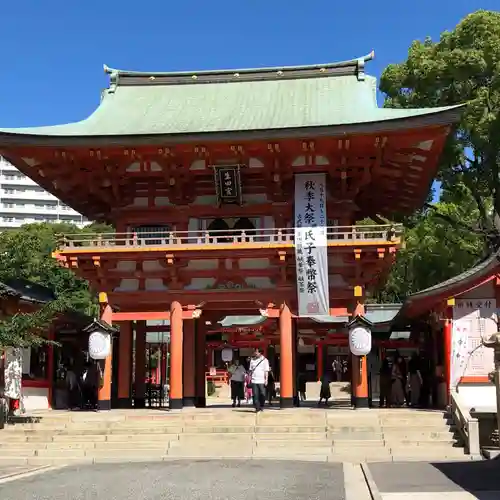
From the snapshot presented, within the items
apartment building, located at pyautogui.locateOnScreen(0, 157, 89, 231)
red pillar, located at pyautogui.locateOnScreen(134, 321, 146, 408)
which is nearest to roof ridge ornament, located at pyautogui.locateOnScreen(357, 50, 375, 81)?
red pillar, located at pyautogui.locateOnScreen(134, 321, 146, 408)

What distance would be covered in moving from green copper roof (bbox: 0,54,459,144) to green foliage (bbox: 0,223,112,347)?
181 inches

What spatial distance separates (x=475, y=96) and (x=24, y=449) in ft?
63.3

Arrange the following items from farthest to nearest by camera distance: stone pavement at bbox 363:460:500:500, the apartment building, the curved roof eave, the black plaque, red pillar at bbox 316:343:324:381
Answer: the apartment building → red pillar at bbox 316:343:324:381 → the black plaque → the curved roof eave → stone pavement at bbox 363:460:500:500

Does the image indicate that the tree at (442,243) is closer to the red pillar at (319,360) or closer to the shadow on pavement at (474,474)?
the red pillar at (319,360)

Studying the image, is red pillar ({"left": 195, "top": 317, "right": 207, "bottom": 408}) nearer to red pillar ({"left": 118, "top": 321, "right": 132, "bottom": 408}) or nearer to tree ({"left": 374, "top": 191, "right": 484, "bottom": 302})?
red pillar ({"left": 118, "top": 321, "right": 132, "bottom": 408})

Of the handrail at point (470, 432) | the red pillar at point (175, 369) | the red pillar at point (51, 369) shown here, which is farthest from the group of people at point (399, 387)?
the red pillar at point (51, 369)

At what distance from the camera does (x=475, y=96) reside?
23.9 metres

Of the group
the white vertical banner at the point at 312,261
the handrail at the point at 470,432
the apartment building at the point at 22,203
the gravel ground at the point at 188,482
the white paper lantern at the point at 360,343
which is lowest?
the gravel ground at the point at 188,482

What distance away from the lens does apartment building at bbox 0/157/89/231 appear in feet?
384

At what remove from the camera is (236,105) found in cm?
2333

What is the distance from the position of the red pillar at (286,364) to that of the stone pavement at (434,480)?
5989mm

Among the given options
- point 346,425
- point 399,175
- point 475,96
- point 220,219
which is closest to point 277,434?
point 346,425

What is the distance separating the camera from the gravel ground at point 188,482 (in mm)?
9531

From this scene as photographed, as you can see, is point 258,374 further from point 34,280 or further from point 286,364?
point 34,280
